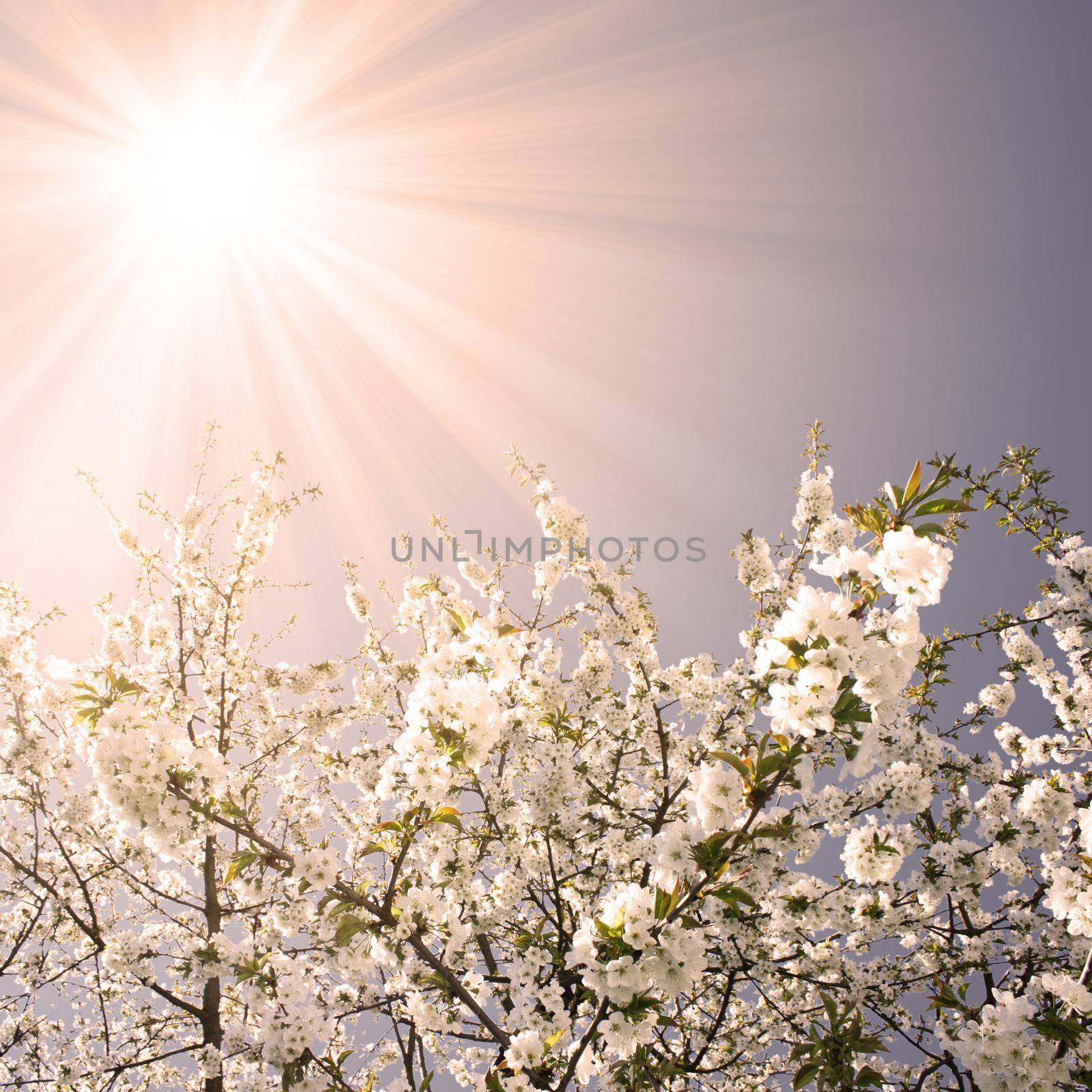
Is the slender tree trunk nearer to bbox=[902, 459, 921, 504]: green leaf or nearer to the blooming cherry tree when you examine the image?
the blooming cherry tree

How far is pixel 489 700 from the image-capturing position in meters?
2.87

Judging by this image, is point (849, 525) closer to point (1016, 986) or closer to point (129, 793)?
point (1016, 986)

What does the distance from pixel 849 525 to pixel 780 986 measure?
5.08 m

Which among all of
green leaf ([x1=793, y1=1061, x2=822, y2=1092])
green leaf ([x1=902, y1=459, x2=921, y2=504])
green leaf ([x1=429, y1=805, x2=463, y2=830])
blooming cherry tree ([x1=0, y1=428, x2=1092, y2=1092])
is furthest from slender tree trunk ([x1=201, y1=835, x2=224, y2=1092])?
green leaf ([x1=902, y1=459, x2=921, y2=504])

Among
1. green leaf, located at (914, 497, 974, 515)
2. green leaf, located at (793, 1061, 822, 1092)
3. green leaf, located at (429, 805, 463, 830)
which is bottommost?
green leaf, located at (793, 1061, 822, 1092)

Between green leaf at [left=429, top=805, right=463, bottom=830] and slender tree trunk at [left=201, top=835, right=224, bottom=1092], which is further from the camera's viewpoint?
slender tree trunk at [left=201, top=835, right=224, bottom=1092]

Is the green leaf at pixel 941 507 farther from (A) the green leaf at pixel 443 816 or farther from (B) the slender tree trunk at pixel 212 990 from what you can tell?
(B) the slender tree trunk at pixel 212 990

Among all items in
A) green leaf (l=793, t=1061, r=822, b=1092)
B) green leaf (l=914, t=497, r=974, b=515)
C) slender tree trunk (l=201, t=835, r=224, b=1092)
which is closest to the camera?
green leaf (l=914, t=497, r=974, b=515)

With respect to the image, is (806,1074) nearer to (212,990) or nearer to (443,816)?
(443,816)

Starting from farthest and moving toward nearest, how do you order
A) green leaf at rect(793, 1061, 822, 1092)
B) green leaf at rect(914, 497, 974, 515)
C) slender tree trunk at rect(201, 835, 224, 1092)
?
slender tree trunk at rect(201, 835, 224, 1092), green leaf at rect(793, 1061, 822, 1092), green leaf at rect(914, 497, 974, 515)

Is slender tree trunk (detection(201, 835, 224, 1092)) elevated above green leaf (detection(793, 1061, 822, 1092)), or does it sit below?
above

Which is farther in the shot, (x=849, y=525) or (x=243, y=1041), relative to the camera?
(x=849, y=525)

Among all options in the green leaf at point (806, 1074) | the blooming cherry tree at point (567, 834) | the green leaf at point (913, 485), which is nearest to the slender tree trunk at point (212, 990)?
the blooming cherry tree at point (567, 834)

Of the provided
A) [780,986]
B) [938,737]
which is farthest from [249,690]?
[938,737]
